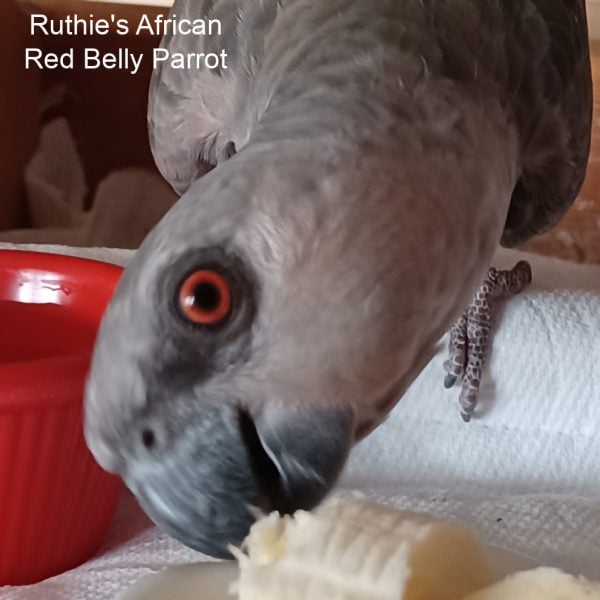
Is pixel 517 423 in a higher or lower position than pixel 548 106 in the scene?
lower

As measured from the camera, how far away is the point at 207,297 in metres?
0.41

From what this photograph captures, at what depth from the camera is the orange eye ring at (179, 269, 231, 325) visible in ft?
1.34

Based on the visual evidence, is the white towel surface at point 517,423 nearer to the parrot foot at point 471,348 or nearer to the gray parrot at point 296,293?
the parrot foot at point 471,348

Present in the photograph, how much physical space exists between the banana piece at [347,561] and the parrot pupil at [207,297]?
0.31 ft

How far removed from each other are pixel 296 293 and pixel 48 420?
270 mm

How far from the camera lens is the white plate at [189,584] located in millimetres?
446

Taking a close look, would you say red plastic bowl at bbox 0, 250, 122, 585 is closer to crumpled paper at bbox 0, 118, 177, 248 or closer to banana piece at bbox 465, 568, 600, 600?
banana piece at bbox 465, 568, 600, 600

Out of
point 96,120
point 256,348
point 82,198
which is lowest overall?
point 256,348

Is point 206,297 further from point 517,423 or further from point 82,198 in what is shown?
point 82,198

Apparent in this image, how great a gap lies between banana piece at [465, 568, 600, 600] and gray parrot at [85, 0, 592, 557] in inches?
3.2

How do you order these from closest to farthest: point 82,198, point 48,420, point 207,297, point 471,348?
point 207,297, point 48,420, point 471,348, point 82,198

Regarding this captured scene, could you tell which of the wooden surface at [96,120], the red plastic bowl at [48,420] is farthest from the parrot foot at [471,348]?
the wooden surface at [96,120]

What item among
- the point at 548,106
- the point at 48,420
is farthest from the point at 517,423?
the point at 48,420

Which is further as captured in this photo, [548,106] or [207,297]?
[548,106]
